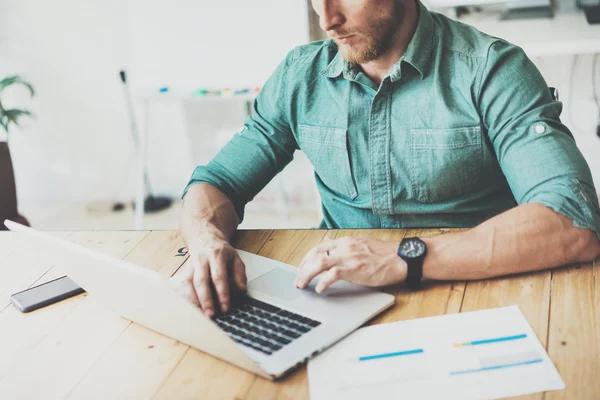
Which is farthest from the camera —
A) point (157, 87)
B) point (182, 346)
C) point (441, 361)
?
point (157, 87)

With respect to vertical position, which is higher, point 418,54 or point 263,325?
point 418,54

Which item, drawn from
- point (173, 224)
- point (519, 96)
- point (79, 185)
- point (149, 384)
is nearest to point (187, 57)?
point (173, 224)

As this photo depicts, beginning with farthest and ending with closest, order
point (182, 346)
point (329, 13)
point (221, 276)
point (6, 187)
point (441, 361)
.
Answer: point (6, 187) < point (329, 13) < point (221, 276) < point (182, 346) < point (441, 361)

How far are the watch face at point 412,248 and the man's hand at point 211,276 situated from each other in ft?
0.83

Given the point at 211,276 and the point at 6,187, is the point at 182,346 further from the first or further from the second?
the point at 6,187

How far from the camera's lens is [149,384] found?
830 mm

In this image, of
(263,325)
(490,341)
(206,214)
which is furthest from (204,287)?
(490,341)

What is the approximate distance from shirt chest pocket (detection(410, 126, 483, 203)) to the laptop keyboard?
1.50 feet

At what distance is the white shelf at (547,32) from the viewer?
7.59ft

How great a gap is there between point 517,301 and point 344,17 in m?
0.63

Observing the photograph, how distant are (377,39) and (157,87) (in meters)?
1.80

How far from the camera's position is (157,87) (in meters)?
2.87

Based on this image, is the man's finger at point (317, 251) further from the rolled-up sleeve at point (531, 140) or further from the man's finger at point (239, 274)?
the rolled-up sleeve at point (531, 140)

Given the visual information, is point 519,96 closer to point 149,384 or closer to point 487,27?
point 149,384
